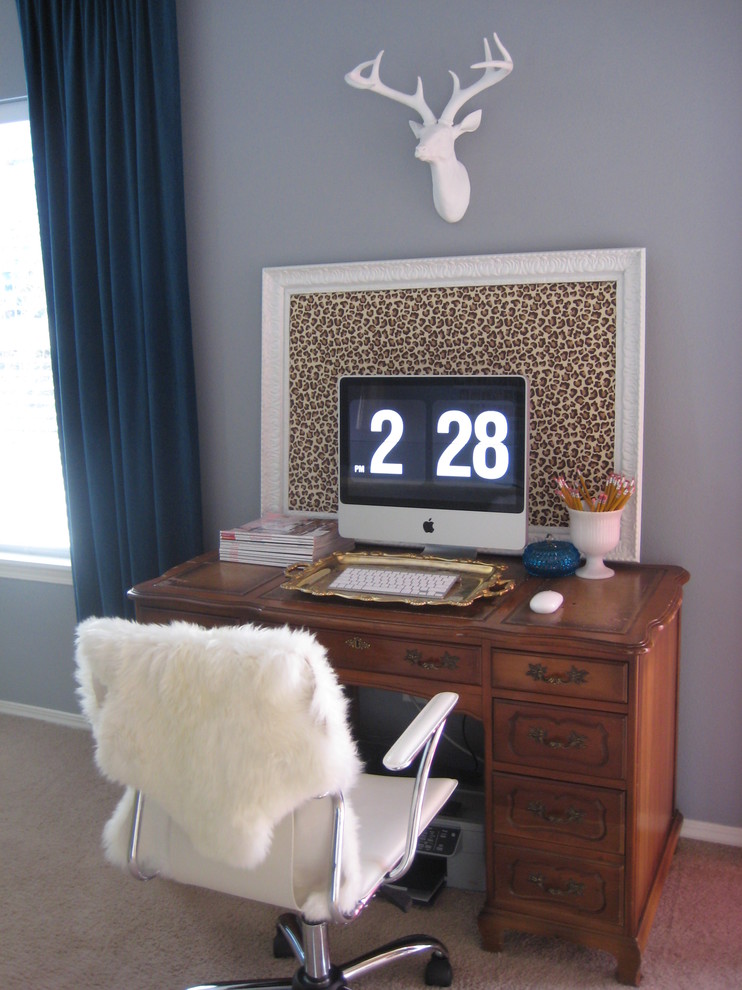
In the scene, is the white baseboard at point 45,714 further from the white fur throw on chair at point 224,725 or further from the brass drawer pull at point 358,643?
the white fur throw on chair at point 224,725

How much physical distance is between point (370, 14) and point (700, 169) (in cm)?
98

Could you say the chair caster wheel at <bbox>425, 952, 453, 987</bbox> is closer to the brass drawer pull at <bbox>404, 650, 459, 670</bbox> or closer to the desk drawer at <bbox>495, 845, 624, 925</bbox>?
the desk drawer at <bbox>495, 845, 624, 925</bbox>

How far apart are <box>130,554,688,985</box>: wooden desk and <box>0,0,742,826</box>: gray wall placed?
1.12ft

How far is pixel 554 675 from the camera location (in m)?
1.85

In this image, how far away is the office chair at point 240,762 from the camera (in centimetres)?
139

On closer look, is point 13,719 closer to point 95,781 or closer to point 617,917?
point 95,781

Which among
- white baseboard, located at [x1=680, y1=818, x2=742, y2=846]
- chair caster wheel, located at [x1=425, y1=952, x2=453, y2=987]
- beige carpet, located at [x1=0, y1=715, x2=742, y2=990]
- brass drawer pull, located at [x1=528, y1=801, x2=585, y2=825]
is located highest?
brass drawer pull, located at [x1=528, y1=801, x2=585, y2=825]

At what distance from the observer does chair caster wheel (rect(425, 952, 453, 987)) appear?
6.23 feet

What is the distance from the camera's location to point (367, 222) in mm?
2539

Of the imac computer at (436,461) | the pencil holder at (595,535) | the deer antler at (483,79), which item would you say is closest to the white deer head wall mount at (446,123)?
the deer antler at (483,79)

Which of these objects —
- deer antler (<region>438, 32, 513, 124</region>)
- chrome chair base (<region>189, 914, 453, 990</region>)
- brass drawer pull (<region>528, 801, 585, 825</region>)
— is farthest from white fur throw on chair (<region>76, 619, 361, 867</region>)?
deer antler (<region>438, 32, 513, 124</region>)

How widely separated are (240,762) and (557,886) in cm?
89

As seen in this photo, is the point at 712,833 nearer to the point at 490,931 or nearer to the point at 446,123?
the point at 490,931

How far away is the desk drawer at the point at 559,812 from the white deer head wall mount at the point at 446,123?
145 centimetres
